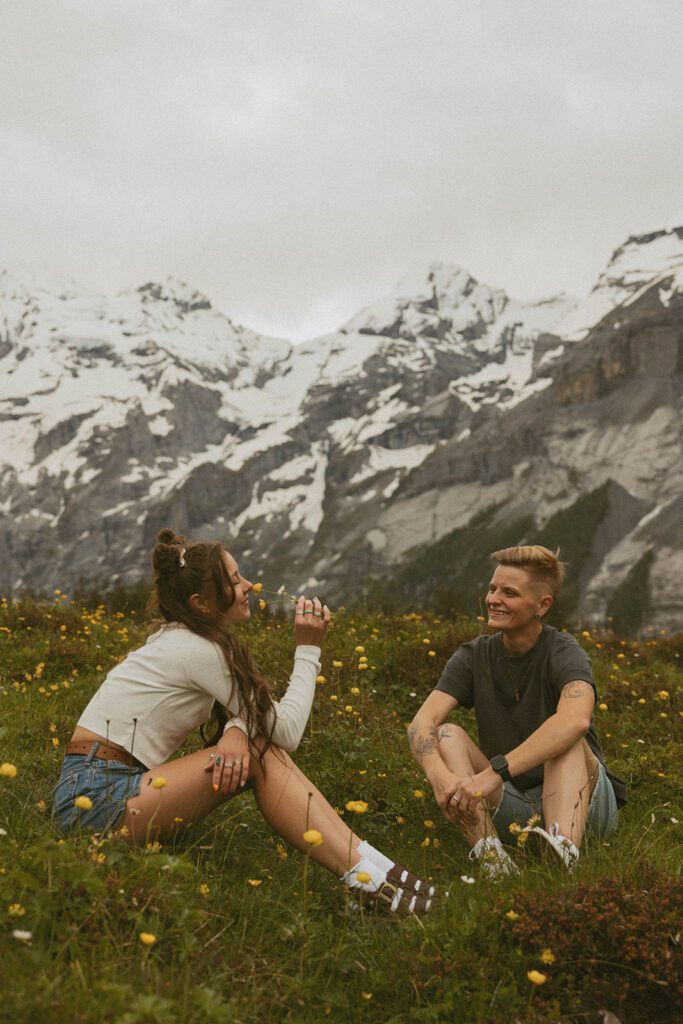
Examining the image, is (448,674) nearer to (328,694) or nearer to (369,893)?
(369,893)

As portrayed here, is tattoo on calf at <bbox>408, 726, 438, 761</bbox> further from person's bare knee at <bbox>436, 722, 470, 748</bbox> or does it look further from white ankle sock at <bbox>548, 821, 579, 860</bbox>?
white ankle sock at <bbox>548, 821, 579, 860</bbox>

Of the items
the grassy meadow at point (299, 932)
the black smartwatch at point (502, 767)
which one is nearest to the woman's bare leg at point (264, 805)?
the grassy meadow at point (299, 932)

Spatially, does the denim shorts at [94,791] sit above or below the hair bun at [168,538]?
below

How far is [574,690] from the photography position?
5008 mm

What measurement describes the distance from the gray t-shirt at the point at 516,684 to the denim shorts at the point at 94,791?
2224 millimetres

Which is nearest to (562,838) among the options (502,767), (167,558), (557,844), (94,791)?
(557,844)

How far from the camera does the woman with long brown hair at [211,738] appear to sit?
4.16 m

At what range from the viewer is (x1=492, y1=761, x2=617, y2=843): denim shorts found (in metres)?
4.94

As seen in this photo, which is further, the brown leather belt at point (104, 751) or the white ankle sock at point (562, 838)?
the brown leather belt at point (104, 751)

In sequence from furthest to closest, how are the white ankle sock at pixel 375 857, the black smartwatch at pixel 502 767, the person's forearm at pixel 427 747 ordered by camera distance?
the person's forearm at pixel 427 747
the black smartwatch at pixel 502 767
the white ankle sock at pixel 375 857

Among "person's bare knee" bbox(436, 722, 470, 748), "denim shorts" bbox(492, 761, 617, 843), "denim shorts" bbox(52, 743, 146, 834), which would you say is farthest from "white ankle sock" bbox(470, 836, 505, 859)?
"denim shorts" bbox(52, 743, 146, 834)

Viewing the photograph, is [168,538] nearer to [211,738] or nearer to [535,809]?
[211,738]

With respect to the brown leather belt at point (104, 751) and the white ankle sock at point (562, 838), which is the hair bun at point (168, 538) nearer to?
the brown leather belt at point (104, 751)

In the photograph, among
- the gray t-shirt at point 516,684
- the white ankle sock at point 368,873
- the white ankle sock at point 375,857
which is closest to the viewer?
the white ankle sock at point 368,873
